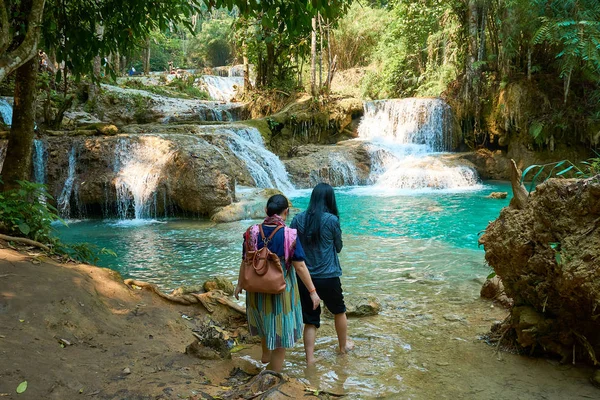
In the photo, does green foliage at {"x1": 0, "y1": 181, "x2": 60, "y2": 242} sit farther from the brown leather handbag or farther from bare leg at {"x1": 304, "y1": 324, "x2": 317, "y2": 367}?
bare leg at {"x1": 304, "y1": 324, "x2": 317, "y2": 367}

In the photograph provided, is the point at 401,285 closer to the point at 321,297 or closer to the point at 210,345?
the point at 321,297

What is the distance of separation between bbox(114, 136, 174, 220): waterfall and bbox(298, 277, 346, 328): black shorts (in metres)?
9.12

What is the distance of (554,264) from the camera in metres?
3.52

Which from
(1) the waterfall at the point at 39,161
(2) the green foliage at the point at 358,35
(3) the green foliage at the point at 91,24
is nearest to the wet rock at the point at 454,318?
(3) the green foliage at the point at 91,24

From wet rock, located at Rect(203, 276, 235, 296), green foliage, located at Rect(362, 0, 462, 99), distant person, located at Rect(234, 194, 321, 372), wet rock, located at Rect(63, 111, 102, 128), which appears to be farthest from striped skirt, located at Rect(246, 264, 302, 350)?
green foliage, located at Rect(362, 0, 462, 99)

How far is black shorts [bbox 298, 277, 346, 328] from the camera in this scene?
12.4 feet

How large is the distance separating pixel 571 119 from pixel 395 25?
1179cm

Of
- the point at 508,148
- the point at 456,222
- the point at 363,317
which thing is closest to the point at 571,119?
the point at 508,148

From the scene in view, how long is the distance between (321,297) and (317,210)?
71 centimetres

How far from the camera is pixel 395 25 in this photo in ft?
83.4

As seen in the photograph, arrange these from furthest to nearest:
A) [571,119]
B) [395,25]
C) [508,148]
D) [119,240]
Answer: [395,25], [508,148], [571,119], [119,240]

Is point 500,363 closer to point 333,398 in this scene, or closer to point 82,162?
point 333,398

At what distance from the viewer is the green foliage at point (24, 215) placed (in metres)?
4.98

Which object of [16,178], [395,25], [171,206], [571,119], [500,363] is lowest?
[500,363]
